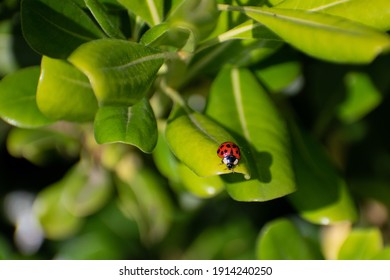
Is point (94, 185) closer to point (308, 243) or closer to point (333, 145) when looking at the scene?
point (308, 243)

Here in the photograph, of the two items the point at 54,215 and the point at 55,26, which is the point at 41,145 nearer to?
the point at 54,215

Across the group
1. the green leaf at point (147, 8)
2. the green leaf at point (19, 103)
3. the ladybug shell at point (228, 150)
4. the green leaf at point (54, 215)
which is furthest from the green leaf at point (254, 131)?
the green leaf at point (54, 215)

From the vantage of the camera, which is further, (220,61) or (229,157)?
(220,61)

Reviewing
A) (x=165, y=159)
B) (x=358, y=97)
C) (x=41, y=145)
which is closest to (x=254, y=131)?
(x=165, y=159)

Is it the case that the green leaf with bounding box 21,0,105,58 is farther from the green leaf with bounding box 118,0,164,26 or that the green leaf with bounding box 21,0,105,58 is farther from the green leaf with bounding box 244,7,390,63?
the green leaf with bounding box 244,7,390,63

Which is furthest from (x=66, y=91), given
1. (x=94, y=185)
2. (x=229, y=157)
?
(x=94, y=185)

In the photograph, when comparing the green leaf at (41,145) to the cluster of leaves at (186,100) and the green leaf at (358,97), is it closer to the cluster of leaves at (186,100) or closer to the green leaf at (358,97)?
the cluster of leaves at (186,100)

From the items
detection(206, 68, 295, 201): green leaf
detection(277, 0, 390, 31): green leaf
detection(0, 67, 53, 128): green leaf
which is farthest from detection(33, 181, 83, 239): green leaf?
detection(277, 0, 390, 31): green leaf
